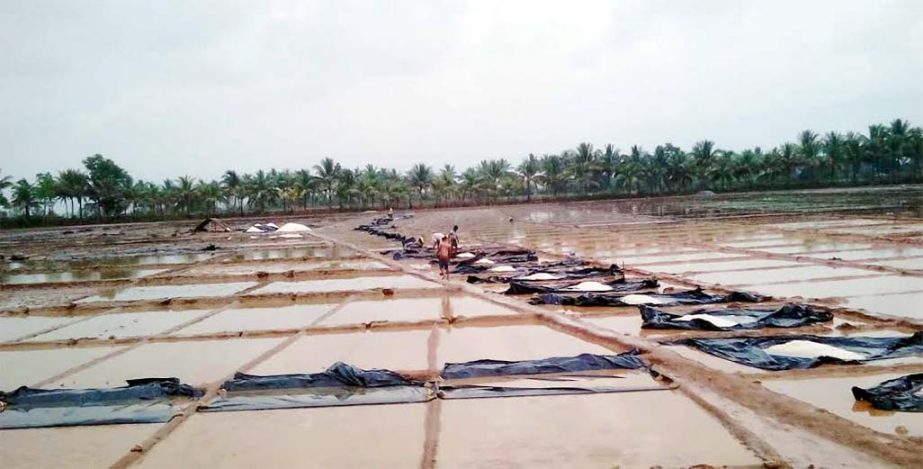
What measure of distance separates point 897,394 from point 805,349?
5.31 feet

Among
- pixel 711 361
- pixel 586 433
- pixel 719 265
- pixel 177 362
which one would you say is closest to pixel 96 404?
pixel 177 362

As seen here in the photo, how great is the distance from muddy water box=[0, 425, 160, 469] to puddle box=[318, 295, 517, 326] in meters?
5.04

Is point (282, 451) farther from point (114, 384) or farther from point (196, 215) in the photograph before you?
point (196, 215)

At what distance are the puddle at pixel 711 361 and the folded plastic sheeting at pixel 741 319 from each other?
1007 millimetres

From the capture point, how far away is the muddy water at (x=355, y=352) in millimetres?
8539

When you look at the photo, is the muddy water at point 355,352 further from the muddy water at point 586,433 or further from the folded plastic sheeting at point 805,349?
the folded plastic sheeting at point 805,349

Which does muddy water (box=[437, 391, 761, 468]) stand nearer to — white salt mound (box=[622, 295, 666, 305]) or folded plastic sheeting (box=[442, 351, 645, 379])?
folded plastic sheeting (box=[442, 351, 645, 379])

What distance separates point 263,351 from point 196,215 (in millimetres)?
52793

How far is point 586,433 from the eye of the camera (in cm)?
581

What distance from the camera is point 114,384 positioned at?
27.1ft

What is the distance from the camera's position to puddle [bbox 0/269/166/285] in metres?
19.4

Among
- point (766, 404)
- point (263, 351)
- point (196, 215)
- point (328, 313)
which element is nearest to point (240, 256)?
point (328, 313)

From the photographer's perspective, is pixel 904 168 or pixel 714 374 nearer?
pixel 714 374

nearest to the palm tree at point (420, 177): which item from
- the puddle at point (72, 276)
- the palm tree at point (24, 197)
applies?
the palm tree at point (24, 197)
